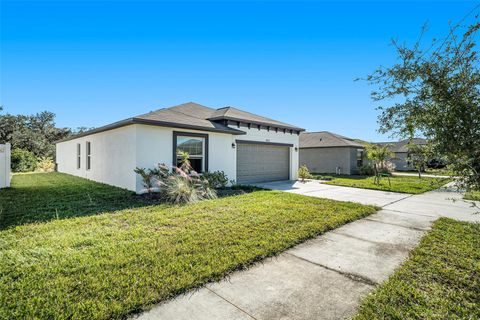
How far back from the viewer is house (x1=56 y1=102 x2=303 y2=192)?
917 centimetres

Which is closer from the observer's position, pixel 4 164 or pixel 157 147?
pixel 157 147

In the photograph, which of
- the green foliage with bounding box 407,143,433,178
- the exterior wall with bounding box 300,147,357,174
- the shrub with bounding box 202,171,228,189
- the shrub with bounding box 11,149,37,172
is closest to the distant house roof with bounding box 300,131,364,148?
the exterior wall with bounding box 300,147,357,174

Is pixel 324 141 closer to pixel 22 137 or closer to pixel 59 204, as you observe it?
pixel 59 204

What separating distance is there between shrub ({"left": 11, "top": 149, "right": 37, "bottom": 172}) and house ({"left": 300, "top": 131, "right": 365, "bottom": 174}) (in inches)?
1002

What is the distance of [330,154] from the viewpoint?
876 inches

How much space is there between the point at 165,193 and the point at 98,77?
34.7ft

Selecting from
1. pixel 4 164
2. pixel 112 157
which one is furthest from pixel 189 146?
pixel 4 164

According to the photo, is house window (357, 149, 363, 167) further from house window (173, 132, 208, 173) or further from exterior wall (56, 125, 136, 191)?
exterior wall (56, 125, 136, 191)

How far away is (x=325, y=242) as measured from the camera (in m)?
4.45

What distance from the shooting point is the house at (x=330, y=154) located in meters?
21.3

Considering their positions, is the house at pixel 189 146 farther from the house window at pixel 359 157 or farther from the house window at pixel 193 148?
the house window at pixel 359 157

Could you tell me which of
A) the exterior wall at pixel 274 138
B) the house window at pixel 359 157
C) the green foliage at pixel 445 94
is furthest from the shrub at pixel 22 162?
the house window at pixel 359 157

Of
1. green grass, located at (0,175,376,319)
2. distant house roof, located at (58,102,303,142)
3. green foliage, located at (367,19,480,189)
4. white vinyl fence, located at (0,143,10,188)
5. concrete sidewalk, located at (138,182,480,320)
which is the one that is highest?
distant house roof, located at (58,102,303,142)

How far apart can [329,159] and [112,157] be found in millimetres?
18295
